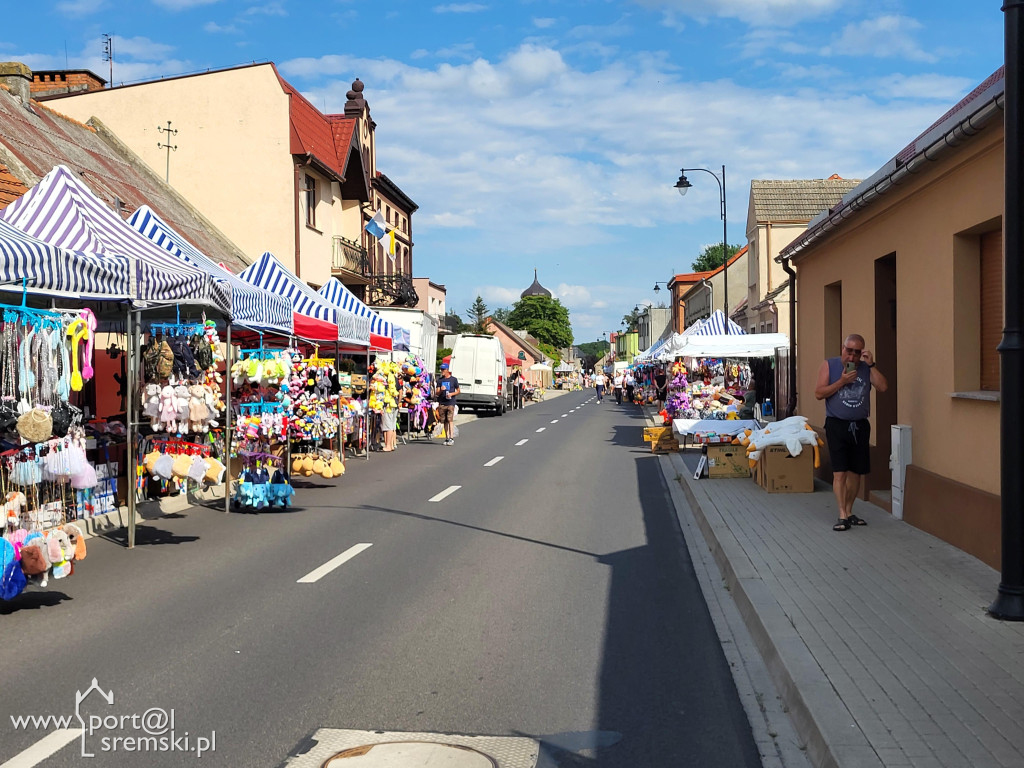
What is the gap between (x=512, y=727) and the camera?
460cm

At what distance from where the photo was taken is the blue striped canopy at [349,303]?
66.4 ft

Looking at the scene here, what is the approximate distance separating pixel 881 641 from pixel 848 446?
14.4 feet

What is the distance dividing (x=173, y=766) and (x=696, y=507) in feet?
29.1

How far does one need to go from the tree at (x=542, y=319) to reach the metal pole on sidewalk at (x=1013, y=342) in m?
138

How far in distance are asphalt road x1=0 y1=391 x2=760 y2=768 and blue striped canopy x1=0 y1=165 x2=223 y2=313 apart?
2.55 metres

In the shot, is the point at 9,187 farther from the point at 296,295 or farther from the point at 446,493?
the point at 446,493

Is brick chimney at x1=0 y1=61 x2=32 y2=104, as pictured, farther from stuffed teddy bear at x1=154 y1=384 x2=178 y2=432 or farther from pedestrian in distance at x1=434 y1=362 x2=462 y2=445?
stuffed teddy bear at x1=154 y1=384 x2=178 y2=432

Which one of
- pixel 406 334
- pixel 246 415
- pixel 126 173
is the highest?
pixel 126 173

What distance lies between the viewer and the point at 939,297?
9312mm

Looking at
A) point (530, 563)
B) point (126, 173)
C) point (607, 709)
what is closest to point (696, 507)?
point (530, 563)

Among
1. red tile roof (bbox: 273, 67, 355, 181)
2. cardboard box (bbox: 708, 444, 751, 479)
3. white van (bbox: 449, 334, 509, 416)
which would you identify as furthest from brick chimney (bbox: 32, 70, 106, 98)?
cardboard box (bbox: 708, 444, 751, 479)

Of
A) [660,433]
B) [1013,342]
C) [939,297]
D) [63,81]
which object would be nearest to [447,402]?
[660,433]

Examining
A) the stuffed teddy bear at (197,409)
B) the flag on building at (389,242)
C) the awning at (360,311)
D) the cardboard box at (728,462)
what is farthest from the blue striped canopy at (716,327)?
the stuffed teddy bear at (197,409)

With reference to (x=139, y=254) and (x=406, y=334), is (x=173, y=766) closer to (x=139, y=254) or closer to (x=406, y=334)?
(x=139, y=254)
